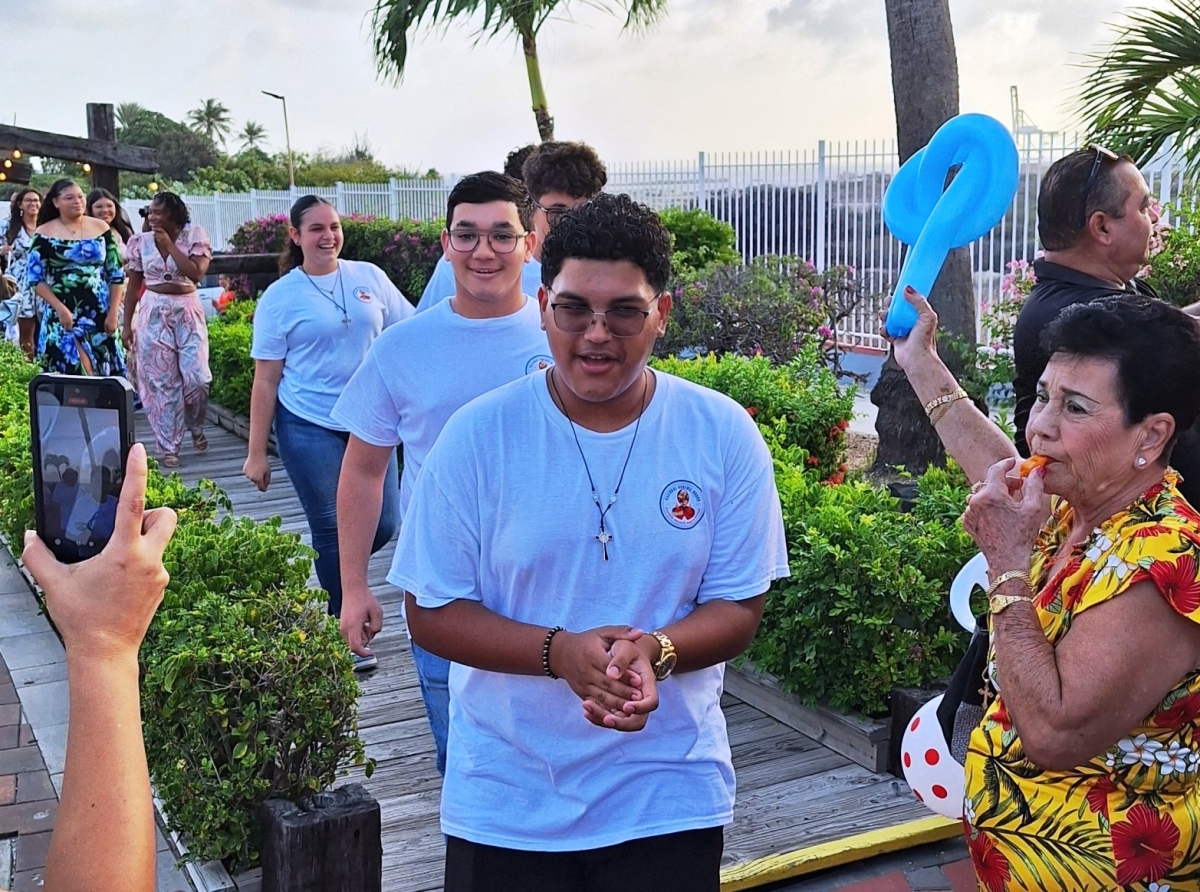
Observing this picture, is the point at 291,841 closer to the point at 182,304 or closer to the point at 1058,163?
the point at 1058,163

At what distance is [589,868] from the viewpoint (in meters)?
2.25

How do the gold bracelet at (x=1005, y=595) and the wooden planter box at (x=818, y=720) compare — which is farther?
the wooden planter box at (x=818, y=720)

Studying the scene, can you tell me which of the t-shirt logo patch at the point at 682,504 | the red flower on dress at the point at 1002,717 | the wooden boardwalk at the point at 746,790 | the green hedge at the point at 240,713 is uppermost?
the t-shirt logo patch at the point at 682,504

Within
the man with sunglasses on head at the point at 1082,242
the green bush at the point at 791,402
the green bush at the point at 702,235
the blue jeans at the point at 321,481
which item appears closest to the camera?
the man with sunglasses on head at the point at 1082,242

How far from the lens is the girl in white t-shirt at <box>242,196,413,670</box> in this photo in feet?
17.2

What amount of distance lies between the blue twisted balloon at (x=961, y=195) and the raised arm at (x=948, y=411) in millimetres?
41

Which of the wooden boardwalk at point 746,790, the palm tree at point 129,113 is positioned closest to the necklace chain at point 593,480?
the wooden boardwalk at point 746,790

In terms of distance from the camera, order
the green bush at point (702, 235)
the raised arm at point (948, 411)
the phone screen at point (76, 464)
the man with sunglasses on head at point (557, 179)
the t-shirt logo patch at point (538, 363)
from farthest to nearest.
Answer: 1. the green bush at point (702, 235)
2. the man with sunglasses on head at point (557, 179)
3. the t-shirt logo patch at point (538, 363)
4. the raised arm at point (948, 411)
5. the phone screen at point (76, 464)

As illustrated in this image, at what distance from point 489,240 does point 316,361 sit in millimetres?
2046

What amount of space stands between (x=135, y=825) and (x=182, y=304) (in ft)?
30.1

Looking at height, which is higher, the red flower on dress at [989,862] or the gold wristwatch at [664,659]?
the gold wristwatch at [664,659]

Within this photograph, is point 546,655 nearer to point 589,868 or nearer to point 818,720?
point 589,868

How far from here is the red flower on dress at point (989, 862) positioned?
231 cm

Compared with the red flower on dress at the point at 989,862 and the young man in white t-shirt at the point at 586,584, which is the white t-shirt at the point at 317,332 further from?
the red flower on dress at the point at 989,862
